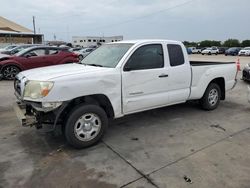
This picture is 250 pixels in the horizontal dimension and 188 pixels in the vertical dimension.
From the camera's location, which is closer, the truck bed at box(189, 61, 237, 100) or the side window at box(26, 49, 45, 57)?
the truck bed at box(189, 61, 237, 100)

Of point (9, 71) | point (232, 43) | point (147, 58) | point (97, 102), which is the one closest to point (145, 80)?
point (147, 58)

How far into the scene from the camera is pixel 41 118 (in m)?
3.92

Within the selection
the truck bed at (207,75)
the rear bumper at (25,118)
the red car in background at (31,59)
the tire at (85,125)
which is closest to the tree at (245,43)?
the red car in background at (31,59)

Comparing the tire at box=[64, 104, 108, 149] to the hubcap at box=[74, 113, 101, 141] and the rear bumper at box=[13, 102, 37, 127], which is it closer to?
the hubcap at box=[74, 113, 101, 141]

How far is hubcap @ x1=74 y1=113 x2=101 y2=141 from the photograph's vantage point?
4027mm

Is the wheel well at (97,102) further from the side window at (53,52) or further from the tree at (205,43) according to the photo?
the tree at (205,43)

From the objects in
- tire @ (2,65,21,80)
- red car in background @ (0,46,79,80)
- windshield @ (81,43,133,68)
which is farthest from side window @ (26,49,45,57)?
windshield @ (81,43,133,68)

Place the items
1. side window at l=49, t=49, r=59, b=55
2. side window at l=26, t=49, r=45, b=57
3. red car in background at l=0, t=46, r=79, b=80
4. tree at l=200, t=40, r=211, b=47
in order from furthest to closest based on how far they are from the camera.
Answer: tree at l=200, t=40, r=211, b=47 → side window at l=49, t=49, r=59, b=55 → side window at l=26, t=49, r=45, b=57 → red car in background at l=0, t=46, r=79, b=80

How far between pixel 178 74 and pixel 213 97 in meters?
1.67

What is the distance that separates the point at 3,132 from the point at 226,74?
18.3 feet

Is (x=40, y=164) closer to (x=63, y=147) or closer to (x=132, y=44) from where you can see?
(x=63, y=147)

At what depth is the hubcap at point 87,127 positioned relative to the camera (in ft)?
13.2

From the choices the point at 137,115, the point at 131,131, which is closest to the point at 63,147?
the point at 131,131

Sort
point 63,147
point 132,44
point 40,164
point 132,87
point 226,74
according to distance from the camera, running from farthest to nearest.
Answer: point 226,74, point 132,44, point 132,87, point 63,147, point 40,164
